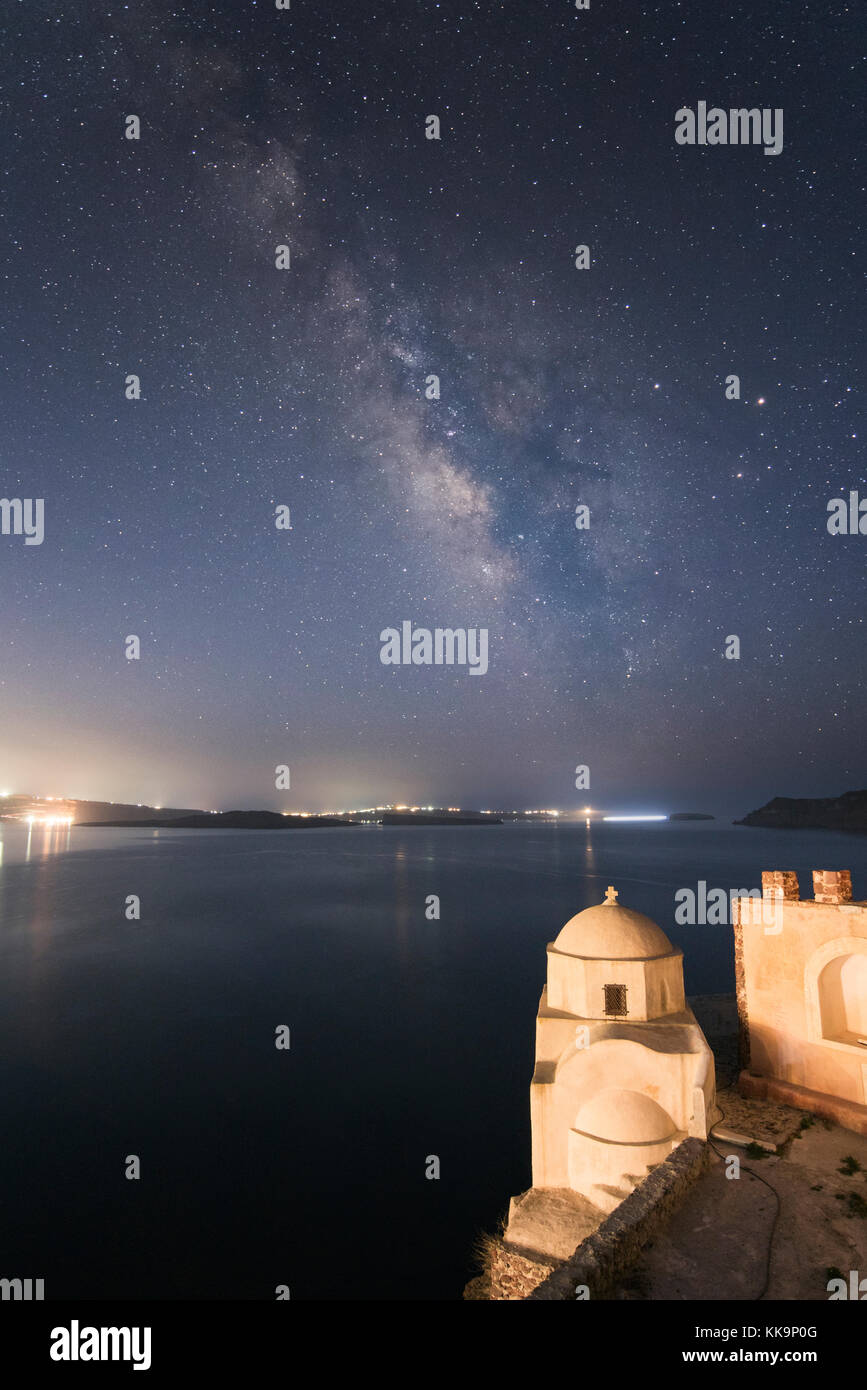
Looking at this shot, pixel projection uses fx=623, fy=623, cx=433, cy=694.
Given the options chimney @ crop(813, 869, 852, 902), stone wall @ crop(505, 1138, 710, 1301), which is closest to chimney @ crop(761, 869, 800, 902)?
chimney @ crop(813, 869, 852, 902)

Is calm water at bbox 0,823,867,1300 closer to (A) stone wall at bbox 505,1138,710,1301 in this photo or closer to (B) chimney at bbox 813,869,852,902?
(A) stone wall at bbox 505,1138,710,1301

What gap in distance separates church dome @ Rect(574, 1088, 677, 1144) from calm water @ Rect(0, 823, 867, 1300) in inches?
269

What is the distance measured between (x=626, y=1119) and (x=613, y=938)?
3422 mm

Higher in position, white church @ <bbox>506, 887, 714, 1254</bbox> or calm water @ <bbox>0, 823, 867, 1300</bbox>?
white church @ <bbox>506, 887, 714, 1254</bbox>

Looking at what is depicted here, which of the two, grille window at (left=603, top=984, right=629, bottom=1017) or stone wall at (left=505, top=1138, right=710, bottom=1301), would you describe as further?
grille window at (left=603, top=984, right=629, bottom=1017)

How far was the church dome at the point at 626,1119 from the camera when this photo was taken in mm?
11789

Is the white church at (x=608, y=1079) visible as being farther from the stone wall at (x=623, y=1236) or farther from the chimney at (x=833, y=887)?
the chimney at (x=833, y=887)

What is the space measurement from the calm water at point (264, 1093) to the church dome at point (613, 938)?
8.81 meters

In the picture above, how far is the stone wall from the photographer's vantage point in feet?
23.9

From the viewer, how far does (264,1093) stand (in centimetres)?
2430

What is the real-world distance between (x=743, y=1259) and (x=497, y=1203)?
12.1 metres

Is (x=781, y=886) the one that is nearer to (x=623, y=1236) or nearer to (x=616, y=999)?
(x=616, y=999)
